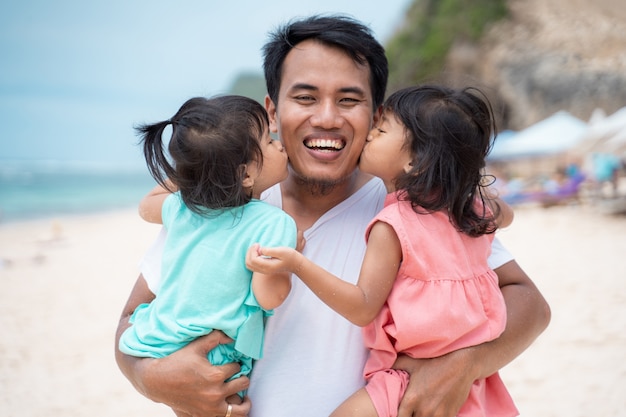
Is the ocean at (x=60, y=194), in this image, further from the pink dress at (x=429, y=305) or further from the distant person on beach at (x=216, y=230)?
the pink dress at (x=429, y=305)

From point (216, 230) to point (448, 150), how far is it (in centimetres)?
94

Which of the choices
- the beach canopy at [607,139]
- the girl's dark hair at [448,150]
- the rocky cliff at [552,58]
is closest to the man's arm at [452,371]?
the girl's dark hair at [448,150]

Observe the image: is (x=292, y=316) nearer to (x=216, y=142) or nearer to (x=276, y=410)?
(x=276, y=410)

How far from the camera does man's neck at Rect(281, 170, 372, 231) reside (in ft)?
8.66

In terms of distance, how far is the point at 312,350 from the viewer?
2266 mm

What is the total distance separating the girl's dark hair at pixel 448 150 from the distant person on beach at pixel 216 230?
1.69ft

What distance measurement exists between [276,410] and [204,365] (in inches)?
13.5

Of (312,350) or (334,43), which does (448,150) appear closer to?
(334,43)

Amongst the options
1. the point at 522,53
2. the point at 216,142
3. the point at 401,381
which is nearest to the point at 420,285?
the point at 401,381

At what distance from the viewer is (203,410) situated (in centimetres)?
218

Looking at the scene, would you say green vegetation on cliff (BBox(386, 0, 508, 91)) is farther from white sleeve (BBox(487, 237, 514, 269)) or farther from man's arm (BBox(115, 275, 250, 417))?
man's arm (BBox(115, 275, 250, 417))

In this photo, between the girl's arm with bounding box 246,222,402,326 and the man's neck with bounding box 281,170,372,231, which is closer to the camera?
the girl's arm with bounding box 246,222,402,326

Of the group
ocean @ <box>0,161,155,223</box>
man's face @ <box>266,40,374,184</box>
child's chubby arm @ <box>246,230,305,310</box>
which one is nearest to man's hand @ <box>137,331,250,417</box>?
child's chubby arm @ <box>246,230,305,310</box>

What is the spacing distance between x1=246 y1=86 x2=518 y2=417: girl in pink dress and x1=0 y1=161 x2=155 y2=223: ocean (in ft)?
83.2
